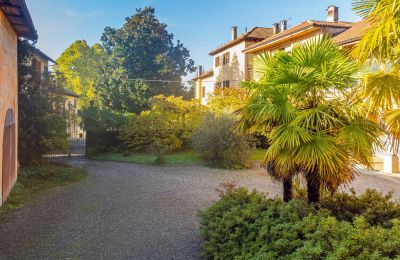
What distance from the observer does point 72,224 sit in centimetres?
801

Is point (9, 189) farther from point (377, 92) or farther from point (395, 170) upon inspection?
point (395, 170)

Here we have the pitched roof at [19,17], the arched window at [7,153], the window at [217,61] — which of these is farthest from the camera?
the window at [217,61]

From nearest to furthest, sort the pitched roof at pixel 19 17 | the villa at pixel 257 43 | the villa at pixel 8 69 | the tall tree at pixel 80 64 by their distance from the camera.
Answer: the pitched roof at pixel 19 17
the villa at pixel 8 69
the villa at pixel 257 43
the tall tree at pixel 80 64

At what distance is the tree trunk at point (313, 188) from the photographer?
652 centimetres

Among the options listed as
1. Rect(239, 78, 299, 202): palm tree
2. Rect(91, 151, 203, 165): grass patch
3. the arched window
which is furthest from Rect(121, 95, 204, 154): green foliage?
Rect(239, 78, 299, 202): palm tree

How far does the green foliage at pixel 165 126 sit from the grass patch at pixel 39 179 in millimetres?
5984

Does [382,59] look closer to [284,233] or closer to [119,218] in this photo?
[284,233]

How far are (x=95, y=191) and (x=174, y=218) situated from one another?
4.22 m

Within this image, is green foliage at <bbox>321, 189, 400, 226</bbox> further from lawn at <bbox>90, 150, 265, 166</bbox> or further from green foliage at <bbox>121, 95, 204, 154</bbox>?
green foliage at <bbox>121, 95, 204, 154</bbox>

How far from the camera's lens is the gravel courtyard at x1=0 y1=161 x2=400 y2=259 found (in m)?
6.48

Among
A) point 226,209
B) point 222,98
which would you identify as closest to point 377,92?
point 226,209

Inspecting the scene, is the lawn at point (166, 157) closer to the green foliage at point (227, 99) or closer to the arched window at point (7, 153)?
the green foliage at point (227, 99)

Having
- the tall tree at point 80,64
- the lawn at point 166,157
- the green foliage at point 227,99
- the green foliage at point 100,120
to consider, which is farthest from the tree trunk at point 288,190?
the tall tree at point 80,64

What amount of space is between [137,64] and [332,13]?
17571mm
